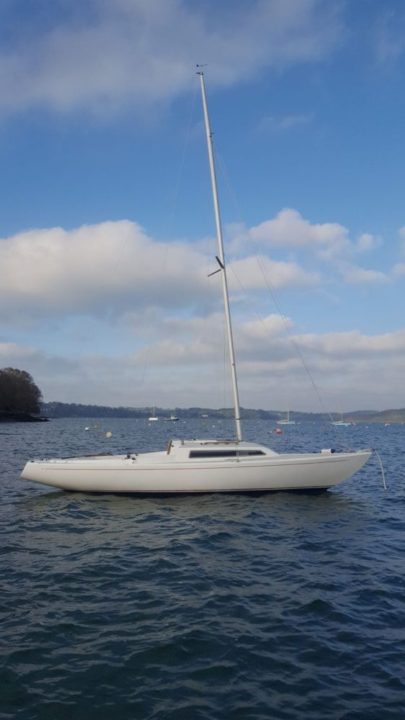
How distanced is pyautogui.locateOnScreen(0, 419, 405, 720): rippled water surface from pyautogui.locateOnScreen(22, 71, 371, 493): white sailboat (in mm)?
1888

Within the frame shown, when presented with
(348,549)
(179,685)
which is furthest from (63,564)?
(348,549)

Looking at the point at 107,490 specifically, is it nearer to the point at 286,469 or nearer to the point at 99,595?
the point at 286,469

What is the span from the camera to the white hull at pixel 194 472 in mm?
18375

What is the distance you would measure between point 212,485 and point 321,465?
429 cm

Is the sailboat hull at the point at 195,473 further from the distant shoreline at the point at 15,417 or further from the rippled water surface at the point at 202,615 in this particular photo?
the distant shoreline at the point at 15,417

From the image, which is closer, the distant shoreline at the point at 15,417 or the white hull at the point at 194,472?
the white hull at the point at 194,472

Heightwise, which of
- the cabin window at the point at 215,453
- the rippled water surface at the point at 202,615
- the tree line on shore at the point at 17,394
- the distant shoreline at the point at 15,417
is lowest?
the rippled water surface at the point at 202,615

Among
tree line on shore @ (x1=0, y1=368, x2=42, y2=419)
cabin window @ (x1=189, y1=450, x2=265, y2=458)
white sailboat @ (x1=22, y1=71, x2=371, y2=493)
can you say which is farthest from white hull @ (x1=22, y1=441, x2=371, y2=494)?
tree line on shore @ (x1=0, y1=368, x2=42, y2=419)

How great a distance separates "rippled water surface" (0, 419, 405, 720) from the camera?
6.38 m

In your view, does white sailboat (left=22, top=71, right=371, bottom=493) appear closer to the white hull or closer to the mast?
the white hull

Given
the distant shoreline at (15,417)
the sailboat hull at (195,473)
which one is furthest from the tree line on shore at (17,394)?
the sailboat hull at (195,473)

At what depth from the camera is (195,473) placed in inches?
723

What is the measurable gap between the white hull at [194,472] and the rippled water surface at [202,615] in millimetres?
1882

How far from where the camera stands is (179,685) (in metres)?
6.66
